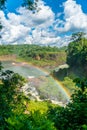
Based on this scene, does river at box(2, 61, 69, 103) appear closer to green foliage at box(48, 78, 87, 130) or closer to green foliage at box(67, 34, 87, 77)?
green foliage at box(67, 34, 87, 77)

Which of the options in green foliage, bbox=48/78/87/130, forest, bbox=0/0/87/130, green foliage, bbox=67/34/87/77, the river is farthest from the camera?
green foliage, bbox=67/34/87/77

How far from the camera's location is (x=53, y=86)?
65.9m

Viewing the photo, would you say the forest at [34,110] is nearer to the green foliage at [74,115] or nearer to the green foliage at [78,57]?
the green foliage at [74,115]

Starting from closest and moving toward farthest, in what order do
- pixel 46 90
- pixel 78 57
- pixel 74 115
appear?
pixel 74 115 → pixel 46 90 → pixel 78 57

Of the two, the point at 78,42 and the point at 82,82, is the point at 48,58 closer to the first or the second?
the point at 78,42

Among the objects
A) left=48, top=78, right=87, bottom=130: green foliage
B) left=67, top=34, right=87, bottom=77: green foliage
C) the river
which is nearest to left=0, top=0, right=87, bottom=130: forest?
left=48, top=78, right=87, bottom=130: green foliage

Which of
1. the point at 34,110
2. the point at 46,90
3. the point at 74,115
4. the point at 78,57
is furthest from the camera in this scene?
the point at 78,57

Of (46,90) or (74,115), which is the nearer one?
(74,115)

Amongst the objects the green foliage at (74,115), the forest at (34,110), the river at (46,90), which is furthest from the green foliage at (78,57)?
the green foliage at (74,115)

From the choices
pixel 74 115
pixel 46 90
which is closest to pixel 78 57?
pixel 46 90

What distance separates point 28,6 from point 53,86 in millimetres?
54278

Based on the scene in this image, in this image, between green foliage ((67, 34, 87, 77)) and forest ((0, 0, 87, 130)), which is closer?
forest ((0, 0, 87, 130))

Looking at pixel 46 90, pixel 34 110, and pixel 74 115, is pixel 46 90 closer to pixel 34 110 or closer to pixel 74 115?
pixel 74 115

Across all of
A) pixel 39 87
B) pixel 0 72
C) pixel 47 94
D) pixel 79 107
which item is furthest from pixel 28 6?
pixel 39 87
